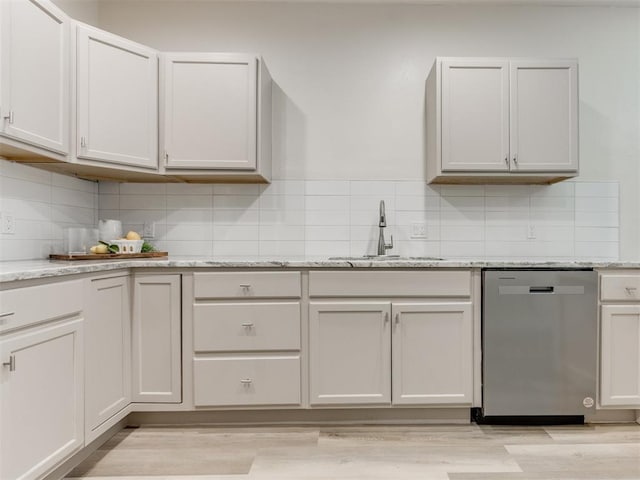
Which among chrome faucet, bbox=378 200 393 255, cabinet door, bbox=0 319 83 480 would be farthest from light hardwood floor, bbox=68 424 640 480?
chrome faucet, bbox=378 200 393 255

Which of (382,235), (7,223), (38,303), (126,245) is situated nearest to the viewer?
(38,303)

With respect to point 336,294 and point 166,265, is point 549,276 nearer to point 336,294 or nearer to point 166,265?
point 336,294

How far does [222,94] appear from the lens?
2453mm

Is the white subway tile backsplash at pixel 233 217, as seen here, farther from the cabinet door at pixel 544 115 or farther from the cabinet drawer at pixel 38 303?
the cabinet door at pixel 544 115

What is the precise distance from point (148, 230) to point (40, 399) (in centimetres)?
144

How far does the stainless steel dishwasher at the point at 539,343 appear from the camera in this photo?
7.18 feet

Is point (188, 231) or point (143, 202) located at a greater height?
point (143, 202)

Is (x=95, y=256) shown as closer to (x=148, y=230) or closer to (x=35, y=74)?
(x=148, y=230)

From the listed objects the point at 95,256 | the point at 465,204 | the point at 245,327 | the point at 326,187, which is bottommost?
→ the point at 245,327

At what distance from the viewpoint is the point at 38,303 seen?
59.8 inches

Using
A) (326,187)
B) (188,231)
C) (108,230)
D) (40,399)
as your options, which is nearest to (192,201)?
(188,231)

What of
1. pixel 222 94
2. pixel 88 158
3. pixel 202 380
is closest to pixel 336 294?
pixel 202 380

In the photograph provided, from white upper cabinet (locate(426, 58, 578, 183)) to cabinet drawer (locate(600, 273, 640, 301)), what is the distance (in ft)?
2.17

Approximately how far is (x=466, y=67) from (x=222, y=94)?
144 centimetres
